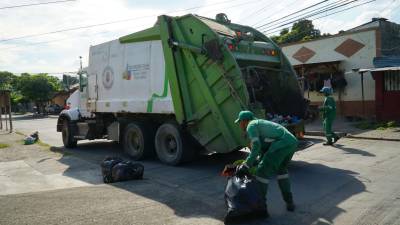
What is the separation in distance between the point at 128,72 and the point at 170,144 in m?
2.11

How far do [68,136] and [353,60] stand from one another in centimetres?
1141

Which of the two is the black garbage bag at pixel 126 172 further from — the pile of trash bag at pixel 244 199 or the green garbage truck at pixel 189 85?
the pile of trash bag at pixel 244 199

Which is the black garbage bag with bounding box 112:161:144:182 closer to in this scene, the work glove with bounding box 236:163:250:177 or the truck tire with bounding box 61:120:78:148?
the work glove with bounding box 236:163:250:177

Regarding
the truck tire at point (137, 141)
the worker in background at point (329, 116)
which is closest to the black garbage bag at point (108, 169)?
the truck tire at point (137, 141)

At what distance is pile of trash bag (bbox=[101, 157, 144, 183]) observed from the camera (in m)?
7.49

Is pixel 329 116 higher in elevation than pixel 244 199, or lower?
higher

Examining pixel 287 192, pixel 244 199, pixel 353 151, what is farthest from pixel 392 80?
pixel 244 199

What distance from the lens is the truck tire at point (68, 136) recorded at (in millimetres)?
12656

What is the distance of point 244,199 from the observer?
4.87 m

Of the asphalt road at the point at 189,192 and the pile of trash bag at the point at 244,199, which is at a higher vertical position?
the pile of trash bag at the point at 244,199

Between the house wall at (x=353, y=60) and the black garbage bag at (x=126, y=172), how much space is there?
474 inches

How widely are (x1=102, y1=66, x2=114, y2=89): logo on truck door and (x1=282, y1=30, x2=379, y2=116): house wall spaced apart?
10.4 meters

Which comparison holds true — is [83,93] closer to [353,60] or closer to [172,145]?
[172,145]

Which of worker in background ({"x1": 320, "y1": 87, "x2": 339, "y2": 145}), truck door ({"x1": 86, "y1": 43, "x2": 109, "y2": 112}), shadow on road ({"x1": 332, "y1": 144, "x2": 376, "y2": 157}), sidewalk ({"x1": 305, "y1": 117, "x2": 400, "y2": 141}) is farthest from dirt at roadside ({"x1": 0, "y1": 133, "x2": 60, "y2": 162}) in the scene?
sidewalk ({"x1": 305, "y1": 117, "x2": 400, "y2": 141})
